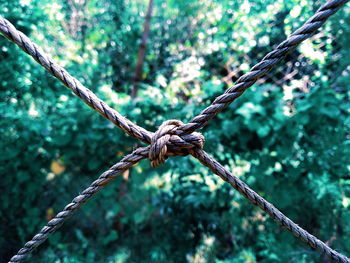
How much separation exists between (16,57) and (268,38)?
1.10 metres

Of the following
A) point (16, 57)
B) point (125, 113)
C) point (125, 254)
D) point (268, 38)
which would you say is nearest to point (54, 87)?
point (16, 57)

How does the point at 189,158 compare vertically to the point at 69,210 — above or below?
below

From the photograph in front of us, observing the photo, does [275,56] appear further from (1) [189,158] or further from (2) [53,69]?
(1) [189,158]

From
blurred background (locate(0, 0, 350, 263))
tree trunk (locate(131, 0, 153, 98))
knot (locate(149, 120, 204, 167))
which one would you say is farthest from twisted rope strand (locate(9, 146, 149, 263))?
tree trunk (locate(131, 0, 153, 98))

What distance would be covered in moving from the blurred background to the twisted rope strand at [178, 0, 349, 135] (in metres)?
0.64

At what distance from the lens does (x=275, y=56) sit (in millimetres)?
494

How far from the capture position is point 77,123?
126 centimetres

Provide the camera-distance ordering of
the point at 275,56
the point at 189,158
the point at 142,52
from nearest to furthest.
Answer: the point at 275,56
the point at 189,158
the point at 142,52

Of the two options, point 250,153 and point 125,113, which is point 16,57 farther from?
point 250,153

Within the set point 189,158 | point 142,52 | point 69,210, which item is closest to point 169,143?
point 69,210

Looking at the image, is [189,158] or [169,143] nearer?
[169,143]

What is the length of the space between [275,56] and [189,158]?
87cm

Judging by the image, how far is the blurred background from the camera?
1.16 metres

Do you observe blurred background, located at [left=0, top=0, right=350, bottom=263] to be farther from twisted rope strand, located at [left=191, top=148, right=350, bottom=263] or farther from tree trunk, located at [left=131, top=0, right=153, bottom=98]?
twisted rope strand, located at [left=191, top=148, right=350, bottom=263]
